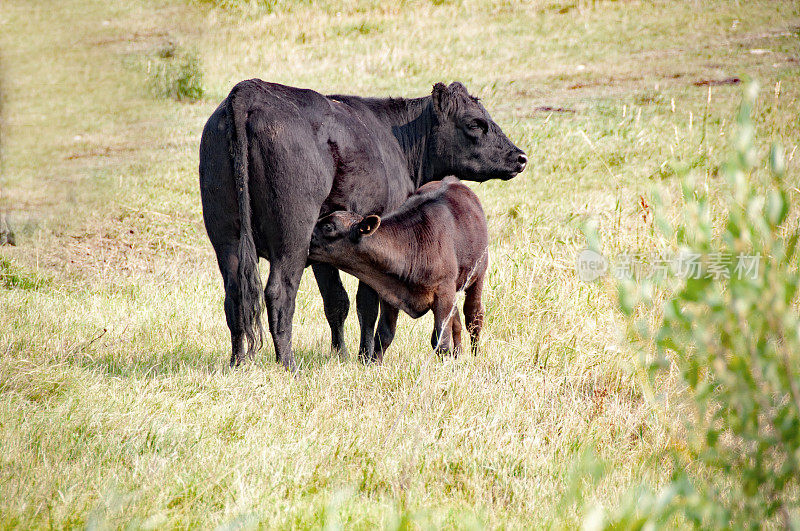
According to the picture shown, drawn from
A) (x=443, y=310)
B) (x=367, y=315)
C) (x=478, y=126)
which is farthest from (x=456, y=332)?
(x=478, y=126)

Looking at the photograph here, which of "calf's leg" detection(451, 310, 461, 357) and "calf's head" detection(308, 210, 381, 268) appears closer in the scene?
"calf's head" detection(308, 210, 381, 268)

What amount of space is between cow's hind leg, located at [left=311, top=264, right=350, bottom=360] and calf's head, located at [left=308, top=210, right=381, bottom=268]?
68cm

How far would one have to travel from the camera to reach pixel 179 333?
6.27 m

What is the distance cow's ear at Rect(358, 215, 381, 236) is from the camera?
5168mm

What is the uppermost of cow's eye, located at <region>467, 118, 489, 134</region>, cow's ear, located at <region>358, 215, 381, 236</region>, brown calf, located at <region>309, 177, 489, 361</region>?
cow's eye, located at <region>467, 118, 489, 134</region>

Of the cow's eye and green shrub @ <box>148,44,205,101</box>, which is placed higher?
the cow's eye

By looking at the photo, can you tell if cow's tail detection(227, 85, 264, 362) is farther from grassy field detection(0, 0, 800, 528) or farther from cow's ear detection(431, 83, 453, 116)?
cow's ear detection(431, 83, 453, 116)

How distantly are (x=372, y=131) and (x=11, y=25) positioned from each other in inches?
778

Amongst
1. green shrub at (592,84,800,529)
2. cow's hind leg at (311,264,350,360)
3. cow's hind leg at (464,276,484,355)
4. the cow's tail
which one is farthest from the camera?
cow's hind leg at (464,276,484,355)

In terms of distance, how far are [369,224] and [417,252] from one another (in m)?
0.51

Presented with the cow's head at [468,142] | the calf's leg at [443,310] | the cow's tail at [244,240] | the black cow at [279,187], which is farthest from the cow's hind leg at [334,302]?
the cow's head at [468,142]

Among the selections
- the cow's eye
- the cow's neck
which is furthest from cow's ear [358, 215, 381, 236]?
the cow's eye

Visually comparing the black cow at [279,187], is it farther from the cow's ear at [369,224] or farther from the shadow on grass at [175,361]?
the cow's ear at [369,224]

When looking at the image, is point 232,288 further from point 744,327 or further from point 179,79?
point 179,79
